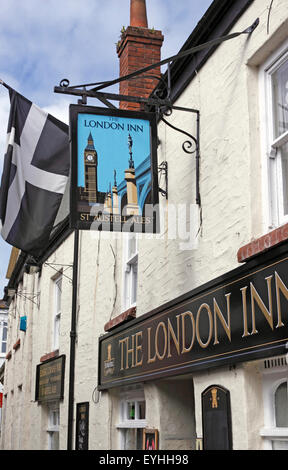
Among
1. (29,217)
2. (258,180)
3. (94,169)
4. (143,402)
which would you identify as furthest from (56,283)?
(258,180)

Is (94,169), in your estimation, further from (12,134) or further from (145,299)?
(145,299)

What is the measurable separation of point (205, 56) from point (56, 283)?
7900 millimetres

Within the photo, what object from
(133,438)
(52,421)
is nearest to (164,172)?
(133,438)

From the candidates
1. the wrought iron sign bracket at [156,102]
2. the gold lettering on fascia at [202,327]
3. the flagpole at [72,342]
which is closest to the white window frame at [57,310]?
the flagpole at [72,342]

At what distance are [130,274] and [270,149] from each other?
12.5ft

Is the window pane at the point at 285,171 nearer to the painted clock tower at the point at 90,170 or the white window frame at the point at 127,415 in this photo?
the painted clock tower at the point at 90,170

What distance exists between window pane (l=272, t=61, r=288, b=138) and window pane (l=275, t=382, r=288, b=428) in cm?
205

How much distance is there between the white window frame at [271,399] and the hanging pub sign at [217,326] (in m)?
0.22

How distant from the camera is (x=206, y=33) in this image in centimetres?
602

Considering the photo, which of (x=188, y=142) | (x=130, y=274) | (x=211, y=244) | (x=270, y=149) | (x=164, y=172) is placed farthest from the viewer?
(x=130, y=274)

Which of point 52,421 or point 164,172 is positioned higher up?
point 164,172

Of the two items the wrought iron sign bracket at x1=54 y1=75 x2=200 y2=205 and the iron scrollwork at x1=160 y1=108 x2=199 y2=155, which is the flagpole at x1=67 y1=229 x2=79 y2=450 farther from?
the iron scrollwork at x1=160 y1=108 x2=199 y2=155

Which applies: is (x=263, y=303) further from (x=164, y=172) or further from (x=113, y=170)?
(x=164, y=172)

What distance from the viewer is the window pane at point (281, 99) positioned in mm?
4782
